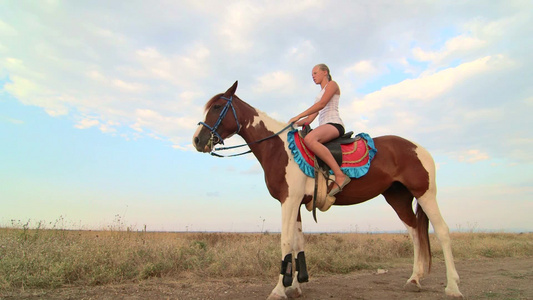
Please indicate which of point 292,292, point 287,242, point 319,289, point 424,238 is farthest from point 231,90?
point 424,238

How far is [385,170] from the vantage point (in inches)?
187

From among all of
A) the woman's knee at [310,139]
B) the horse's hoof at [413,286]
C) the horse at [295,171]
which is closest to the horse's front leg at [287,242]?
the horse at [295,171]

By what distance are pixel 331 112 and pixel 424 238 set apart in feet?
8.56

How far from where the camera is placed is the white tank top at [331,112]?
482 centimetres

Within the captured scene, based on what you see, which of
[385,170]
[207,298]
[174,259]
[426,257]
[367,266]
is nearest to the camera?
[207,298]

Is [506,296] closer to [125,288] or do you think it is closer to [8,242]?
[125,288]

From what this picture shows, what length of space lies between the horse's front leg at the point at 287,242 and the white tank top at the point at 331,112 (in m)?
1.34

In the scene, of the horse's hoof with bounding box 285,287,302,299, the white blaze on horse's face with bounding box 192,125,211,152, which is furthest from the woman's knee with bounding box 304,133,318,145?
the horse's hoof with bounding box 285,287,302,299

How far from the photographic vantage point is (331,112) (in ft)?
15.9

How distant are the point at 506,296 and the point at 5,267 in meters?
7.62

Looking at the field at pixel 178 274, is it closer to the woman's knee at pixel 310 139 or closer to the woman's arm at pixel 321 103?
the woman's knee at pixel 310 139

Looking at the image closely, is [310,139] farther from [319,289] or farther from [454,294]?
[454,294]

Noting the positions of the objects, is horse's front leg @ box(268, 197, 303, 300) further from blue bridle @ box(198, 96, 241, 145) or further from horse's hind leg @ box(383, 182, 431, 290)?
horse's hind leg @ box(383, 182, 431, 290)

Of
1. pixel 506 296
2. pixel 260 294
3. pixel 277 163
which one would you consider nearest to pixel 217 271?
pixel 260 294
